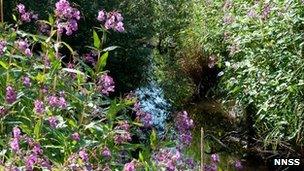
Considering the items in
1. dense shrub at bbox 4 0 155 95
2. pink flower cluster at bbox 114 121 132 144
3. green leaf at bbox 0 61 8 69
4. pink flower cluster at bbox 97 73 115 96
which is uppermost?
dense shrub at bbox 4 0 155 95

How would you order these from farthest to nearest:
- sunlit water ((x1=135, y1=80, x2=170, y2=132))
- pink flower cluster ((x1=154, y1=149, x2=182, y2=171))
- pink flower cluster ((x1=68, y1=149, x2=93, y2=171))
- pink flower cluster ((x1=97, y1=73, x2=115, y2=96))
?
1. sunlit water ((x1=135, y1=80, x2=170, y2=132))
2. pink flower cluster ((x1=97, y1=73, x2=115, y2=96))
3. pink flower cluster ((x1=154, y1=149, x2=182, y2=171))
4. pink flower cluster ((x1=68, y1=149, x2=93, y2=171))

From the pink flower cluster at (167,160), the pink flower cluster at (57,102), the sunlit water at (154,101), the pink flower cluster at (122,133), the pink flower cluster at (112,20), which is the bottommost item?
the pink flower cluster at (167,160)

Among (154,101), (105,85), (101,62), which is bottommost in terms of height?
(105,85)

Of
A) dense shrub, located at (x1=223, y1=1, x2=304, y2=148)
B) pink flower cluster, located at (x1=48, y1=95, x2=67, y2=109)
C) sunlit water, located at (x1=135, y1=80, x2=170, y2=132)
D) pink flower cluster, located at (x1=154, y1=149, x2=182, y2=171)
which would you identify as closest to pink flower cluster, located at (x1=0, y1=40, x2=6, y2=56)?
pink flower cluster, located at (x1=48, y1=95, x2=67, y2=109)

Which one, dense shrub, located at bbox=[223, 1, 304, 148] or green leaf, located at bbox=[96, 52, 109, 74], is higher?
dense shrub, located at bbox=[223, 1, 304, 148]

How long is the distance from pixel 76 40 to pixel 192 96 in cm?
205

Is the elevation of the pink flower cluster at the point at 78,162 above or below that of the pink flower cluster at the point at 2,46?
below

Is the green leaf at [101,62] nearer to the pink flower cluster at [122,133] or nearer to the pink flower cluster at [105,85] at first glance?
the pink flower cluster at [105,85]

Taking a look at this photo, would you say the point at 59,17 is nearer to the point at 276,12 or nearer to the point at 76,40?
the point at 276,12

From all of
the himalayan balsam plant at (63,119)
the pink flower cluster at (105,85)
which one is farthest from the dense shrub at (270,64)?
the pink flower cluster at (105,85)

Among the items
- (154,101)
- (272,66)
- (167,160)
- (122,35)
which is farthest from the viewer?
(154,101)

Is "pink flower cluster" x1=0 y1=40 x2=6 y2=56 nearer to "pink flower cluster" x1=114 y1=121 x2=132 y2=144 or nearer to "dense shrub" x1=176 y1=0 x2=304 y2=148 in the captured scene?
"pink flower cluster" x1=114 y1=121 x2=132 y2=144

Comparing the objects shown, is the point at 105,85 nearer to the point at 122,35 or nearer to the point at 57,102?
the point at 57,102

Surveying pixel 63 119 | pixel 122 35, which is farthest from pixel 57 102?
pixel 122 35
